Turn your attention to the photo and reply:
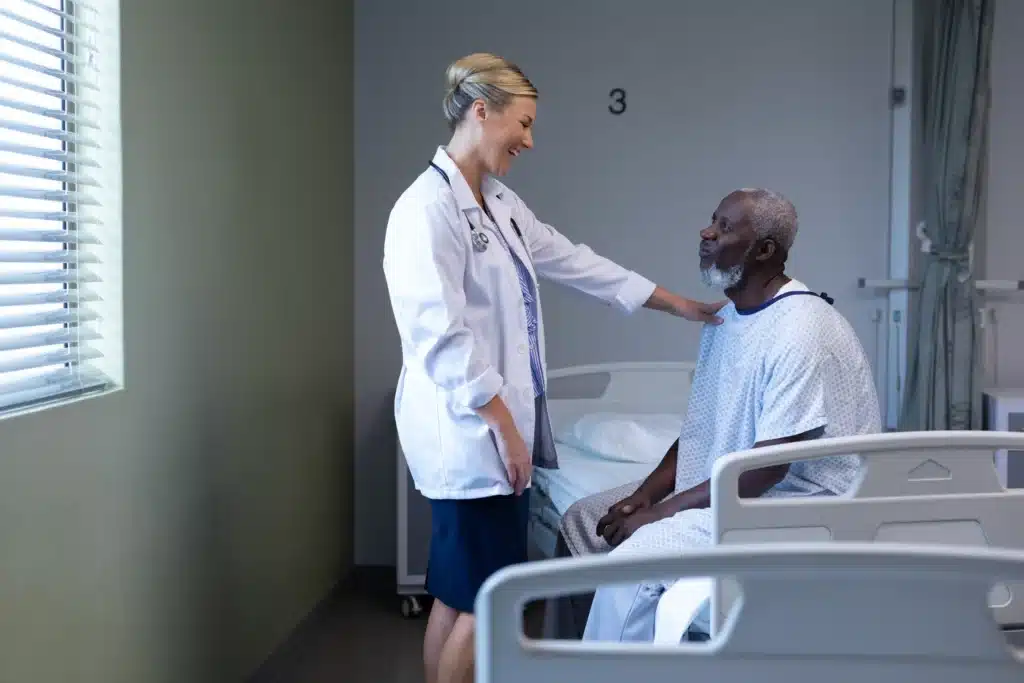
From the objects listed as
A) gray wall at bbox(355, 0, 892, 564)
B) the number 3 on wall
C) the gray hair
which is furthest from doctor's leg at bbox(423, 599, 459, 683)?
the number 3 on wall

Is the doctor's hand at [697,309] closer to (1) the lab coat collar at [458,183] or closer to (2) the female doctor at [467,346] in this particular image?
(2) the female doctor at [467,346]

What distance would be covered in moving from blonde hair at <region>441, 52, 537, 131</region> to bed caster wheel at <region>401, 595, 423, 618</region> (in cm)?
184

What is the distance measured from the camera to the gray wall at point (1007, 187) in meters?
3.82

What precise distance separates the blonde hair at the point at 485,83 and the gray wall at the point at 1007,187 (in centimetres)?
230

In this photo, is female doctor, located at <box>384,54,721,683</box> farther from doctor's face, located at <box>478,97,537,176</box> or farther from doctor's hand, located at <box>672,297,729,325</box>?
doctor's hand, located at <box>672,297,729,325</box>

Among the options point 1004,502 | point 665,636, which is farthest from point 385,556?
point 1004,502

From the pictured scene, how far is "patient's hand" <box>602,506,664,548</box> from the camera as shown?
2146mm

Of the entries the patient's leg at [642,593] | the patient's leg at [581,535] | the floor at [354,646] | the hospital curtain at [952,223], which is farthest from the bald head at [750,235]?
the hospital curtain at [952,223]

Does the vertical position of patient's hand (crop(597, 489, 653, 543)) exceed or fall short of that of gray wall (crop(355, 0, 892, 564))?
it falls short

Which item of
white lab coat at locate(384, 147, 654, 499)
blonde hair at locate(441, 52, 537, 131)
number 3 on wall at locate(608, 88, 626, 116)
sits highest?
number 3 on wall at locate(608, 88, 626, 116)

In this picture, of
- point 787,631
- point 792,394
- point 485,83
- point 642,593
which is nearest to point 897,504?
point 792,394

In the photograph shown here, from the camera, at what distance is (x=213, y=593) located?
2549 millimetres

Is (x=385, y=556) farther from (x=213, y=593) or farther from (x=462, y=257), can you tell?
(x=462, y=257)

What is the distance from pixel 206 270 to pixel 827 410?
53.8 inches
